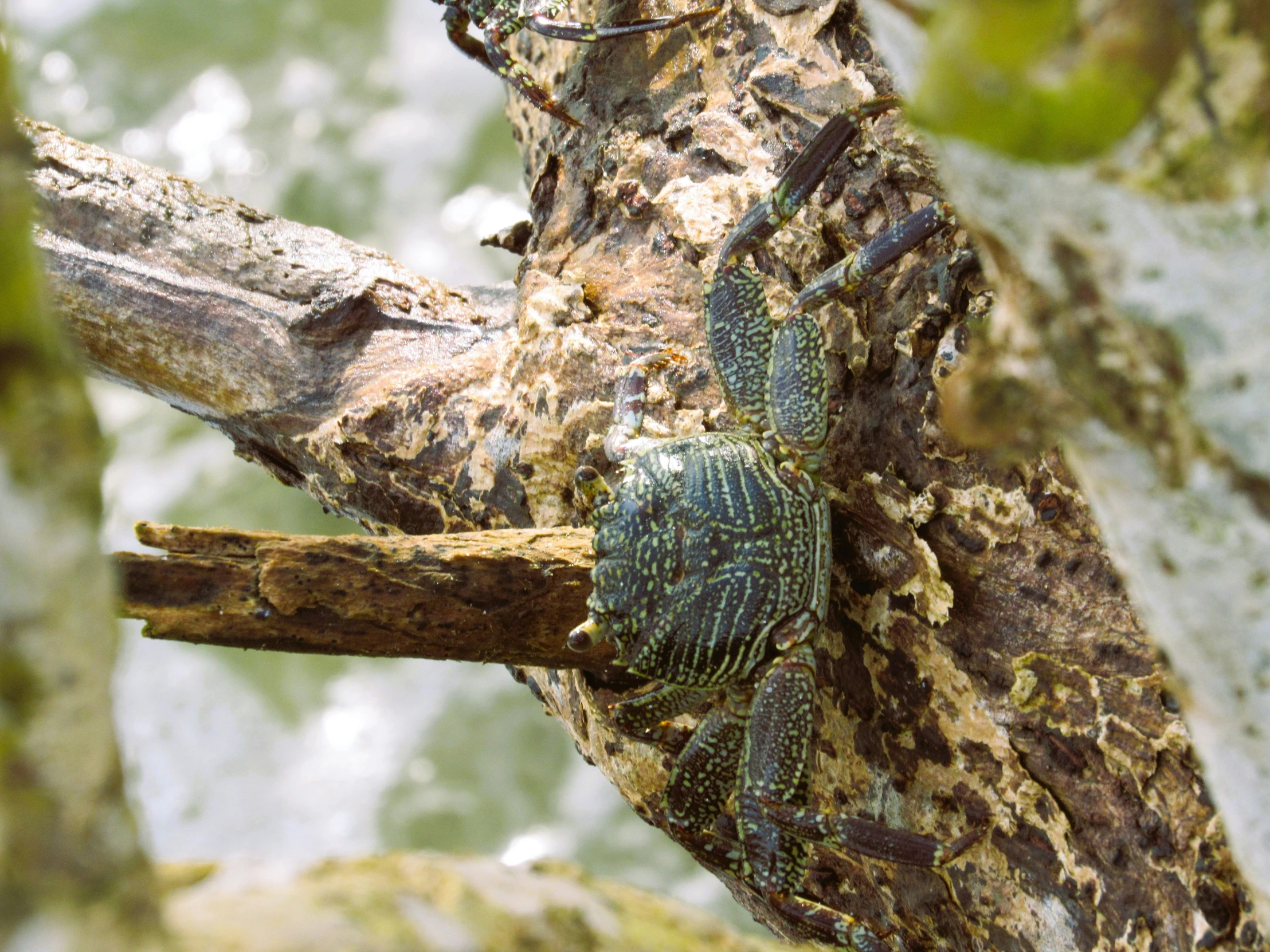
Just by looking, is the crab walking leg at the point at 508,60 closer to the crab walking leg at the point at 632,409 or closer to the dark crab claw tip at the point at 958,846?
the crab walking leg at the point at 632,409

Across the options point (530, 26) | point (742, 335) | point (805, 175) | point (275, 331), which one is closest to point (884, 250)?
point (805, 175)

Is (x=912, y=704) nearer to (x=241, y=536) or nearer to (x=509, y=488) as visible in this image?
(x=509, y=488)

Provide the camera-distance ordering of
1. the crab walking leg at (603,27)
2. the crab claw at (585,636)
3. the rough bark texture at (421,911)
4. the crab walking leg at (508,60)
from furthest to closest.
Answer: the crab walking leg at (508,60), the crab walking leg at (603,27), the crab claw at (585,636), the rough bark texture at (421,911)

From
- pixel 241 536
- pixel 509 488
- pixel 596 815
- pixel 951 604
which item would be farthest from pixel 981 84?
pixel 596 815

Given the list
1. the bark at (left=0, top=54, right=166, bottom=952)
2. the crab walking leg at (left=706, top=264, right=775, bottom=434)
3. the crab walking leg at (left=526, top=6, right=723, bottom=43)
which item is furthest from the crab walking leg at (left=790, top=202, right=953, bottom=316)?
the bark at (left=0, top=54, right=166, bottom=952)

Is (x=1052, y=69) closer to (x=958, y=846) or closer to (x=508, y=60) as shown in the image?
(x=958, y=846)

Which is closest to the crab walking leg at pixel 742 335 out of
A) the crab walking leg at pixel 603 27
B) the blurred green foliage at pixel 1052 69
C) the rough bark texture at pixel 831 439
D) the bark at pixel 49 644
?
the rough bark texture at pixel 831 439

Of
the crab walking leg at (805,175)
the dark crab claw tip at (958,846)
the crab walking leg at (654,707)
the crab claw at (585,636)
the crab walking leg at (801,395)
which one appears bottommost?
the dark crab claw tip at (958,846)
